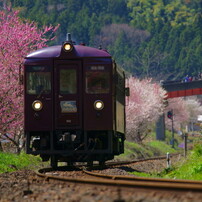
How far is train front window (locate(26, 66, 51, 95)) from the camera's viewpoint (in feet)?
55.8

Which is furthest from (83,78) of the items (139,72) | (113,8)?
(113,8)

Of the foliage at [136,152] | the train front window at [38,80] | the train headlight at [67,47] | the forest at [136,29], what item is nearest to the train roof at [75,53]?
the train headlight at [67,47]

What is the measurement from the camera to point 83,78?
55.8ft

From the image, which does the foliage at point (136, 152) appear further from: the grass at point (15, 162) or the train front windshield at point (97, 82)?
the train front windshield at point (97, 82)

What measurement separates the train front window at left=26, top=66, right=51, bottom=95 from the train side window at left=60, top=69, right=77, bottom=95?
1.05 ft

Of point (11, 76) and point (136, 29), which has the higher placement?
point (136, 29)

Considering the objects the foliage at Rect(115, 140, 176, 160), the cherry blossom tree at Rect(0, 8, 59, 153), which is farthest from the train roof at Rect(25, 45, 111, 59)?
the foliage at Rect(115, 140, 176, 160)

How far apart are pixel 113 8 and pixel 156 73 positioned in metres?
54.6

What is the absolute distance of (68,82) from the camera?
17.1m

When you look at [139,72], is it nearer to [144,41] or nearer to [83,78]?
[144,41]

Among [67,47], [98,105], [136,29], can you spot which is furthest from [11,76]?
[136,29]

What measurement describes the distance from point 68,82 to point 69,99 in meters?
0.43

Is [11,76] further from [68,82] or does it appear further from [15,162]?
[68,82]

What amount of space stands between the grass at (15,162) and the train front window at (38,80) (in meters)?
2.33
